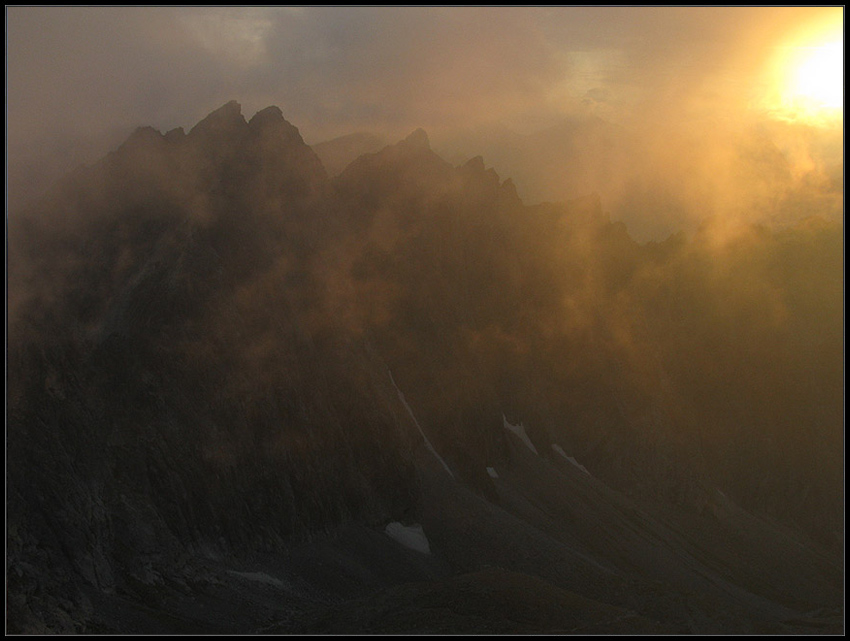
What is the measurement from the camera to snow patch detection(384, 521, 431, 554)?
2763 inches

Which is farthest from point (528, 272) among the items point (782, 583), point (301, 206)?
point (782, 583)

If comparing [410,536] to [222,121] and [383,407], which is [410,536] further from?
[222,121]

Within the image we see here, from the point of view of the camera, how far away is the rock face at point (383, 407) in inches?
2024

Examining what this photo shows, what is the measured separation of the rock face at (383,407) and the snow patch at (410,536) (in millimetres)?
477

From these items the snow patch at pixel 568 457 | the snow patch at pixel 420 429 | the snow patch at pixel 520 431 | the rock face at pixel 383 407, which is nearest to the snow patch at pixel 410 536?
the rock face at pixel 383 407

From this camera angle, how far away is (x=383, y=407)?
82.1 m

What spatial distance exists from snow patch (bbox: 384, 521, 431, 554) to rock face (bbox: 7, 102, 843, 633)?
0.48 metres

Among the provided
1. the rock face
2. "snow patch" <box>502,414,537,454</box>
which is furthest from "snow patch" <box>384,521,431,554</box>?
"snow patch" <box>502,414,537,454</box>

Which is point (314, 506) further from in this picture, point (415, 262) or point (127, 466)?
point (415, 262)

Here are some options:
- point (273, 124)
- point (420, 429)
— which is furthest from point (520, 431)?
point (273, 124)

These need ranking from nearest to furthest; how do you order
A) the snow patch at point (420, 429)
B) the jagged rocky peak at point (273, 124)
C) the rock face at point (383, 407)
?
the rock face at point (383, 407) < the snow patch at point (420, 429) < the jagged rocky peak at point (273, 124)

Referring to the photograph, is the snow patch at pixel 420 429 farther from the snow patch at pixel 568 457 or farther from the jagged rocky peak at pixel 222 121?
the jagged rocky peak at pixel 222 121

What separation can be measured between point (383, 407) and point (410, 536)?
15.4 m

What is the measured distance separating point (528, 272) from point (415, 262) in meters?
25.7
